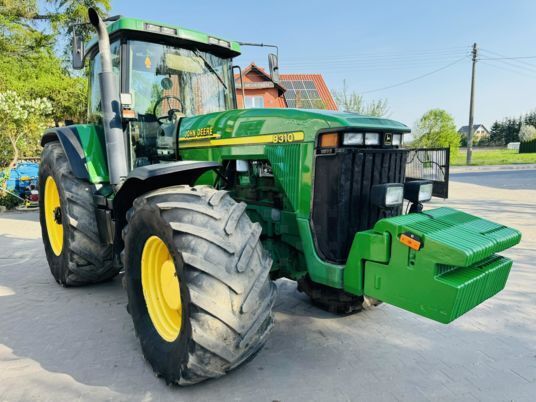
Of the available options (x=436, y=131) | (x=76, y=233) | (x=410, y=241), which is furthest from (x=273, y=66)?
(x=436, y=131)

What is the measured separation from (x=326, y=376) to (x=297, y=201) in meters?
1.07

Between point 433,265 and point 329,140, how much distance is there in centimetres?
92

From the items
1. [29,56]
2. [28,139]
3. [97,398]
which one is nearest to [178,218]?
[97,398]

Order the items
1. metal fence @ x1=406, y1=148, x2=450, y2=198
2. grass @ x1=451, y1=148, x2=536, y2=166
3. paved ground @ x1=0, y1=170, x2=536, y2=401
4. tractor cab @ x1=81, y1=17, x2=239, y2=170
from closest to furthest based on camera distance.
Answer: paved ground @ x1=0, y1=170, x2=536, y2=401
tractor cab @ x1=81, y1=17, x2=239, y2=170
metal fence @ x1=406, y1=148, x2=450, y2=198
grass @ x1=451, y1=148, x2=536, y2=166

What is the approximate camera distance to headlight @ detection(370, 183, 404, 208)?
2332 millimetres

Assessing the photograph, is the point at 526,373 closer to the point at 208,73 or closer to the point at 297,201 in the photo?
the point at 297,201

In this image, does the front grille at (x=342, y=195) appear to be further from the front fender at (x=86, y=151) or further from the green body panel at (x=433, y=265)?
the front fender at (x=86, y=151)

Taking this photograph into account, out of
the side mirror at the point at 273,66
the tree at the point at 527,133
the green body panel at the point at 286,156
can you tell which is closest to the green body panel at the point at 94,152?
the green body panel at the point at 286,156

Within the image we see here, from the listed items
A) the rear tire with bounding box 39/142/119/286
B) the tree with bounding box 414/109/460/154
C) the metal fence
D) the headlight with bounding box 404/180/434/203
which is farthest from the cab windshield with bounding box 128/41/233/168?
the tree with bounding box 414/109/460/154

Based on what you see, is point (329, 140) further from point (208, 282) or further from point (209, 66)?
point (209, 66)

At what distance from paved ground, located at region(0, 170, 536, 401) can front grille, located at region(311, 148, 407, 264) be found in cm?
74

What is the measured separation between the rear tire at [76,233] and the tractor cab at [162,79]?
23.8 inches

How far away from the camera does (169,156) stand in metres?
3.49

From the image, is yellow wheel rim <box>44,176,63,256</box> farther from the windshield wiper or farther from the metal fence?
the metal fence
